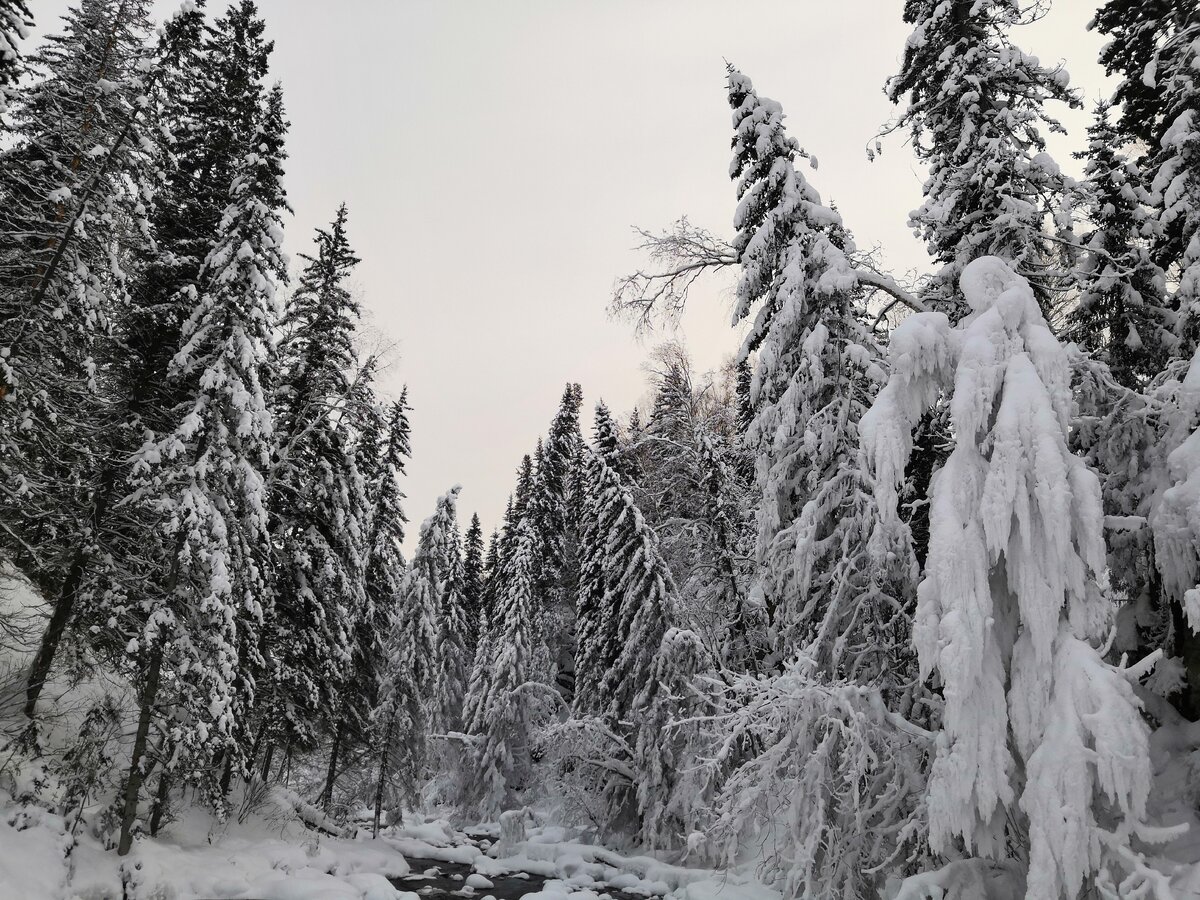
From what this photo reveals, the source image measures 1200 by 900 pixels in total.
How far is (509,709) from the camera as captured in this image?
104 ft

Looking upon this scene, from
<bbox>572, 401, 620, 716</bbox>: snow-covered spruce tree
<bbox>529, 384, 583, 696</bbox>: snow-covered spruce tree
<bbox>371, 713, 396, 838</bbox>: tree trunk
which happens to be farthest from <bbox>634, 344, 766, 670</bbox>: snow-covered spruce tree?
<bbox>529, 384, 583, 696</bbox>: snow-covered spruce tree

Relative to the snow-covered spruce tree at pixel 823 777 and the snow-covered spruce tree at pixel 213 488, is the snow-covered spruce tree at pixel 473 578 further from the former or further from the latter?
the snow-covered spruce tree at pixel 823 777

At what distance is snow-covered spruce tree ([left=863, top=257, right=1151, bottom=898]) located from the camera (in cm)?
460

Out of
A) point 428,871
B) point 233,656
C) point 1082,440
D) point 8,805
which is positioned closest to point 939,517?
point 1082,440

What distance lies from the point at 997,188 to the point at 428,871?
80.0 ft

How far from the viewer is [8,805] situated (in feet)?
37.5

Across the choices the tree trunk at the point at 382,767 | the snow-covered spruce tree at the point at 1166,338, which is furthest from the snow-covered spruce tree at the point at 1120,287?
the tree trunk at the point at 382,767

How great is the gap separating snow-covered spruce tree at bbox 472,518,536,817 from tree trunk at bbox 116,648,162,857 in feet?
63.1

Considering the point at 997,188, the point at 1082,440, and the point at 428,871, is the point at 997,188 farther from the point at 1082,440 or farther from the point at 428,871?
the point at 428,871

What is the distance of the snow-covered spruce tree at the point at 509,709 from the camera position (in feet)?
105

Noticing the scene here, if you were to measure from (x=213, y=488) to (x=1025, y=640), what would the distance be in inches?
565

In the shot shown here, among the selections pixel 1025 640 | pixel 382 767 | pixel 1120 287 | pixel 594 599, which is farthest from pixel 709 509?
pixel 382 767

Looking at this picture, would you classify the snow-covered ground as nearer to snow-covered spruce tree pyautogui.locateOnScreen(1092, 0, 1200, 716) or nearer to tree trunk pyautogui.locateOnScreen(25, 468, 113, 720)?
tree trunk pyautogui.locateOnScreen(25, 468, 113, 720)

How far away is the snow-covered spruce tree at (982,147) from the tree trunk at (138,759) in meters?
14.8
